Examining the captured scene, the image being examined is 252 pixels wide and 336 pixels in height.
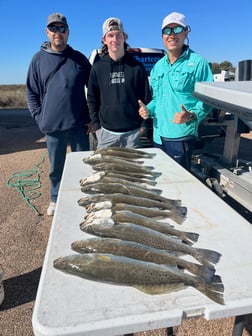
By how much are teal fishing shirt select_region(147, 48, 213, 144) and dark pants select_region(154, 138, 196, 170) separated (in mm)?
88

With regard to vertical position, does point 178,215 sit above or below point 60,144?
below

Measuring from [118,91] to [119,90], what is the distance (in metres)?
0.02

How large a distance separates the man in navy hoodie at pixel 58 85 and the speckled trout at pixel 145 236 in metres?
2.57

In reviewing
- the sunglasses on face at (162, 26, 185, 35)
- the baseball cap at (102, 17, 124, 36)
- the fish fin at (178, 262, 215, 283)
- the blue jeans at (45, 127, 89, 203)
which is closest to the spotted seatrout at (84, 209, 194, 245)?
the fish fin at (178, 262, 215, 283)

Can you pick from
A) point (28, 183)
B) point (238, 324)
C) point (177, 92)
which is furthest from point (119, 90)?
point (28, 183)

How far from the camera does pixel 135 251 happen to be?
69.8 inches

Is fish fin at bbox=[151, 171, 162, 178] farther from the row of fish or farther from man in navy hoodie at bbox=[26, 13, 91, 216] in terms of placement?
man in navy hoodie at bbox=[26, 13, 91, 216]

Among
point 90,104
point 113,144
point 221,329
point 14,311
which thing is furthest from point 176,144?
point 14,311

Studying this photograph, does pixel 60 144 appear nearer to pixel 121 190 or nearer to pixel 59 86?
pixel 59 86

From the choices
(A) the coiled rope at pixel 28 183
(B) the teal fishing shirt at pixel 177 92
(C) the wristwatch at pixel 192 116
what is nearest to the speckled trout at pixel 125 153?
(B) the teal fishing shirt at pixel 177 92

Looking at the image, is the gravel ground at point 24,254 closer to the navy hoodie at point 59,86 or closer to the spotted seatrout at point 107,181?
the spotted seatrout at point 107,181

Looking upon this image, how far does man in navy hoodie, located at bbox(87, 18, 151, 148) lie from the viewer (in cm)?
395

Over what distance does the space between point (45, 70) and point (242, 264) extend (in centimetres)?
362

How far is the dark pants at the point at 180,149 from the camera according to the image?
3875 millimetres
